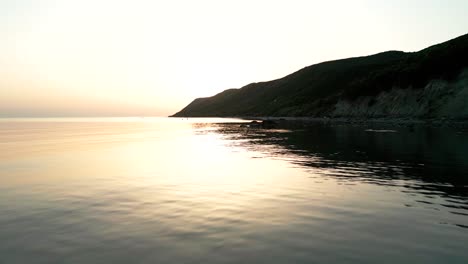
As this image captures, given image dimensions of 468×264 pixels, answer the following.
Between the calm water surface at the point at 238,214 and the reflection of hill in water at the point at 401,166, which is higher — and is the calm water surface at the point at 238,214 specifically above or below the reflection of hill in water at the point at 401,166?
above

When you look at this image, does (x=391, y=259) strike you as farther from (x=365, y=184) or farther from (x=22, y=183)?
(x=22, y=183)

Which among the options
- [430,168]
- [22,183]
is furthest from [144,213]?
[430,168]

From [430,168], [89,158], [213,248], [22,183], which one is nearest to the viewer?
[213,248]

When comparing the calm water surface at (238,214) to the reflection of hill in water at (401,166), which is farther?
the reflection of hill in water at (401,166)

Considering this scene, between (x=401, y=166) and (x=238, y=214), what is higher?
(x=238, y=214)

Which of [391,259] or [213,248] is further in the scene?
[213,248]

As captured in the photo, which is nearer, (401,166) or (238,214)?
(238,214)

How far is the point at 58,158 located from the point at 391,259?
3831 centimetres

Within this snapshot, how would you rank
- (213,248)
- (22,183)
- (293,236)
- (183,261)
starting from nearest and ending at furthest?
(183,261) < (213,248) < (293,236) < (22,183)

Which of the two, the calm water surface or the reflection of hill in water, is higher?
the calm water surface

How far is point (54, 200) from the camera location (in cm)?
1986

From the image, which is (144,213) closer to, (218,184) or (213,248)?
(213,248)

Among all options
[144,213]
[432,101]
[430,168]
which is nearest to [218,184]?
[144,213]

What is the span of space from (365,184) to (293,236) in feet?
39.5
